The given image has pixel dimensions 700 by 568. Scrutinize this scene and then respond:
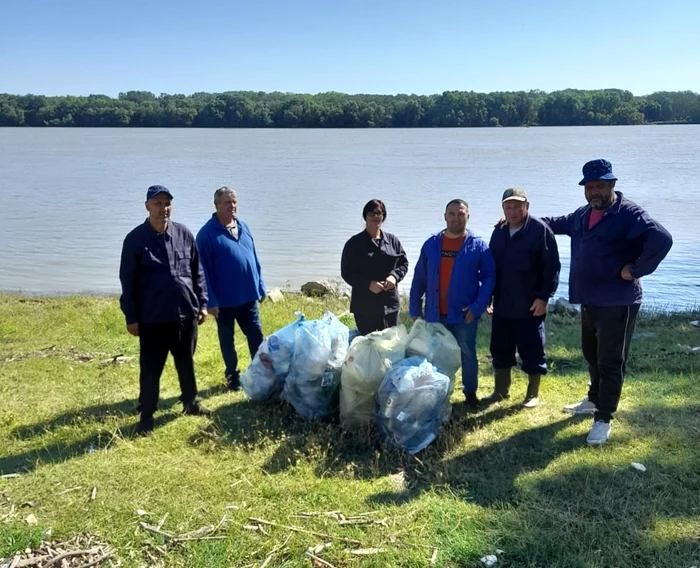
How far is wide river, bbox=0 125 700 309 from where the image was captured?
1535 centimetres

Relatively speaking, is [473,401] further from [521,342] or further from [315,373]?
[315,373]

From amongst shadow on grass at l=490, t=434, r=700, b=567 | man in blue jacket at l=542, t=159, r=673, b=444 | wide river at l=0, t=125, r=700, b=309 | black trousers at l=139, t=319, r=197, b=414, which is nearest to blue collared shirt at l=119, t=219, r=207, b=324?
black trousers at l=139, t=319, r=197, b=414

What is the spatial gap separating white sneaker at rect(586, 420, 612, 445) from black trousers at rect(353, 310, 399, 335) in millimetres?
1957

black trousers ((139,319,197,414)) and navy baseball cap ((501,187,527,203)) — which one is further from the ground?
navy baseball cap ((501,187,527,203))

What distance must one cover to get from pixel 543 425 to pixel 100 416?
3.79 m

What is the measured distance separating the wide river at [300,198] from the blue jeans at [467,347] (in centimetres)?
756

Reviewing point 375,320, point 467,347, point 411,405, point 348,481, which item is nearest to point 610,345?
point 467,347

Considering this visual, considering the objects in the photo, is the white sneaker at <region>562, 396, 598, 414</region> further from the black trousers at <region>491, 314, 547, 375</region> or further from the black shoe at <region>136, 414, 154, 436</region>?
the black shoe at <region>136, 414, 154, 436</region>

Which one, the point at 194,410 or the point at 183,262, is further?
the point at 194,410

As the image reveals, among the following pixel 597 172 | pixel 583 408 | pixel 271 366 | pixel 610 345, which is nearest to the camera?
pixel 597 172

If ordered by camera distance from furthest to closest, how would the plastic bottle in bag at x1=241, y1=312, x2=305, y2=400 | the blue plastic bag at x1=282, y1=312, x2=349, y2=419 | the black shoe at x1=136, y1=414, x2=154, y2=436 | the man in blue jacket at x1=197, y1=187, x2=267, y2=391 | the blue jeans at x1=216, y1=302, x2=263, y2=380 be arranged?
the blue jeans at x1=216, y1=302, x2=263, y2=380
the man in blue jacket at x1=197, y1=187, x2=267, y2=391
the plastic bottle in bag at x1=241, y1=312, x2=305, y2=400
the blue plastic bag at x1=282, y1=312, x2=349, y2=419
the black shoe at x1=136, y1=414, x2=154, y2=436

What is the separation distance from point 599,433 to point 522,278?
135cm

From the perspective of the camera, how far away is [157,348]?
5160mm

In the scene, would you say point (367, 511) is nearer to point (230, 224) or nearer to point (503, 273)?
point (503, 273)
